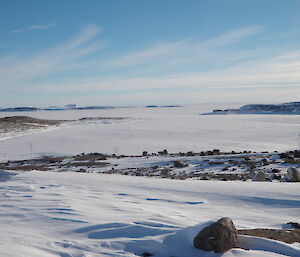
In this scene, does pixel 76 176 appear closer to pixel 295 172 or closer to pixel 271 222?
pixel 271 222

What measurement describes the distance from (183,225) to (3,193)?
4307 mm

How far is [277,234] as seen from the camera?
14.3ft

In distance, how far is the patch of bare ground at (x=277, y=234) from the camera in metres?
4.19

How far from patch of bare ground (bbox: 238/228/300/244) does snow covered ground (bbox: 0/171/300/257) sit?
0.63ft

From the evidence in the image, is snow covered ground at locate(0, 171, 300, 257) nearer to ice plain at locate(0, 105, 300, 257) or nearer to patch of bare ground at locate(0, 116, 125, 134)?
ice plain at locate(0, 105, 300, 257)

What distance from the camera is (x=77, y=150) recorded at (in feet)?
70.1

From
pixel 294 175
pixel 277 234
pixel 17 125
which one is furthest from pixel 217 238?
pixel 17 125

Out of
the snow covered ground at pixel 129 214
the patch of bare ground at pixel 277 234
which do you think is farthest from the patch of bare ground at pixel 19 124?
the patch of bare ground at pixel 277 234

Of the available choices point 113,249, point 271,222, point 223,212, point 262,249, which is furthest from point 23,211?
point 271,222

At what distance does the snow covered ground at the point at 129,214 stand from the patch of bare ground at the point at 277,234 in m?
0.19

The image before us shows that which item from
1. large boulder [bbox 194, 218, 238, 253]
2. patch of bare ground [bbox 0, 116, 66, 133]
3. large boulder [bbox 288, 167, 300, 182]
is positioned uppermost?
patch of bare ground [bbox 0, 116, 66, 133]

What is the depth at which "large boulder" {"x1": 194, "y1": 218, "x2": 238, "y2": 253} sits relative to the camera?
372cm

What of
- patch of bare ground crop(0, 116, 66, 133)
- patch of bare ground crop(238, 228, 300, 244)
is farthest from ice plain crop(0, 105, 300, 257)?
patch of bare ground crop(0, 116, 66, 133)

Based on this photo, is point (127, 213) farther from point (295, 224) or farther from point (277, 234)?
point (295, 224)
